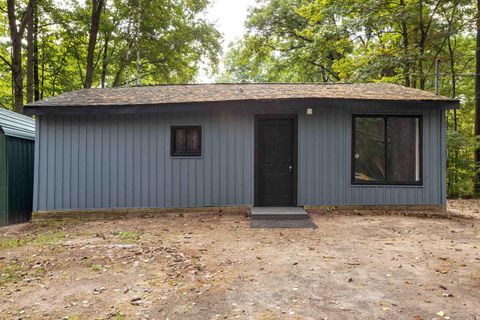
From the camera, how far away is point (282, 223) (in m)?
6.56

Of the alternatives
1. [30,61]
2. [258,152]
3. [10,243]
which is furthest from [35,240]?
[30,61]

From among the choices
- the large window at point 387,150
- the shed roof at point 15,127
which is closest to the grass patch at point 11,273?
the shed roof at point 15,127

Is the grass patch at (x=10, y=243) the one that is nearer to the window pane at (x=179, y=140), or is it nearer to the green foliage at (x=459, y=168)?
the window pane at (x=179, y=140)

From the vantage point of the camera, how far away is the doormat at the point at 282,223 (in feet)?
20.6

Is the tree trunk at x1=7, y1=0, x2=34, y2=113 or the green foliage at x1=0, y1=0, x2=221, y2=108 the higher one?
the green foliage at x1=0, y1=0, x2=221, y2=108

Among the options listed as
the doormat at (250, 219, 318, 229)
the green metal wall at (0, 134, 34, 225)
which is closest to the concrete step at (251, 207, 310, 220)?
the doormat at (250, 219, 318, 229)

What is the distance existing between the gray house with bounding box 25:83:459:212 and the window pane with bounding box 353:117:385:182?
2 cm

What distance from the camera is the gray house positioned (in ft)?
25.1

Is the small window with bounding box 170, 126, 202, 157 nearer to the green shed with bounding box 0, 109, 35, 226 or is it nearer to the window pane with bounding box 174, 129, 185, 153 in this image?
the window pane with bounding box 174, 129, 185, 153

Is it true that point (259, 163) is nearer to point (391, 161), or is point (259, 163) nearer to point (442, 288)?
point (391, 161)

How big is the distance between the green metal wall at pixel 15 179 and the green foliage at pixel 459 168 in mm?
13873

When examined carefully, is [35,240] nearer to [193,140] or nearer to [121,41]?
[193,140]

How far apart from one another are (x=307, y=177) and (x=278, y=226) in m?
1.90

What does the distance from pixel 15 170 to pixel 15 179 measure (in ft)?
0.72
